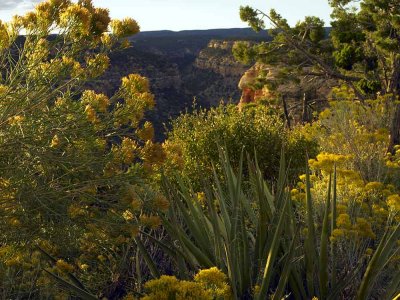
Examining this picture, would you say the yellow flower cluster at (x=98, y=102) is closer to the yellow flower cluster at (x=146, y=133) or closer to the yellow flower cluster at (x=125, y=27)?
the yellow flower cluster at (x=146, y=133)

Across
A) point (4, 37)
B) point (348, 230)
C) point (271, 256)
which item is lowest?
point (348, 230)

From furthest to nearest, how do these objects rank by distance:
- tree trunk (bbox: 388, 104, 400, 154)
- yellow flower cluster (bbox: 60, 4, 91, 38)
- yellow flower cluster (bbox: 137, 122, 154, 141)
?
tree trunk (bbox: 388, 104, 400, 154) → yellow flower cluster (bbox: 137, 122, 154, 141) → yellow flower cluster (bbox: 60, 4, 91, 38)

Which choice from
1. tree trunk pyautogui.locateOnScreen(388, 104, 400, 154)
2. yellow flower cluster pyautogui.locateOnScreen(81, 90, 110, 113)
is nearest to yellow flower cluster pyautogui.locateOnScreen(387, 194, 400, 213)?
yellow flower cluster pyautogui.locateOnScreen(81, 90, 110, 113)

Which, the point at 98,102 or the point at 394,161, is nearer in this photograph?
the point at 98,102

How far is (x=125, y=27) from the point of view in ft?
12.3

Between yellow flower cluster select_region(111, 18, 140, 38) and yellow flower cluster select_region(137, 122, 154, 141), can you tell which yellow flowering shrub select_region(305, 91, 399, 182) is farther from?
yellow flower cluster select_region(111, 18, 140, 38)

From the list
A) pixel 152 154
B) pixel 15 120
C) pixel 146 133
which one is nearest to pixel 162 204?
pixel 152 154

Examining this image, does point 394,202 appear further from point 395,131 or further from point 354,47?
point 354,47

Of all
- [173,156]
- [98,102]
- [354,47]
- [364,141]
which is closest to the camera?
[98,102]

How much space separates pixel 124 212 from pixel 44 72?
1.10 metres

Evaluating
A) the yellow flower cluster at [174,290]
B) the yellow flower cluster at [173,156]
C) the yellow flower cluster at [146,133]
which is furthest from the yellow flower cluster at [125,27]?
the yellow flower cluster at [174,290]

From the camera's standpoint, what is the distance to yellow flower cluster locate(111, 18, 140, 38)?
3740mm

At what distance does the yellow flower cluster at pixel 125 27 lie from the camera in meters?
3.74

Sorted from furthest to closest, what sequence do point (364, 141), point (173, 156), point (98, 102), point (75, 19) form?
point (364, 141)
point (173, 156)
point (98, 102)
point (75, 19)
